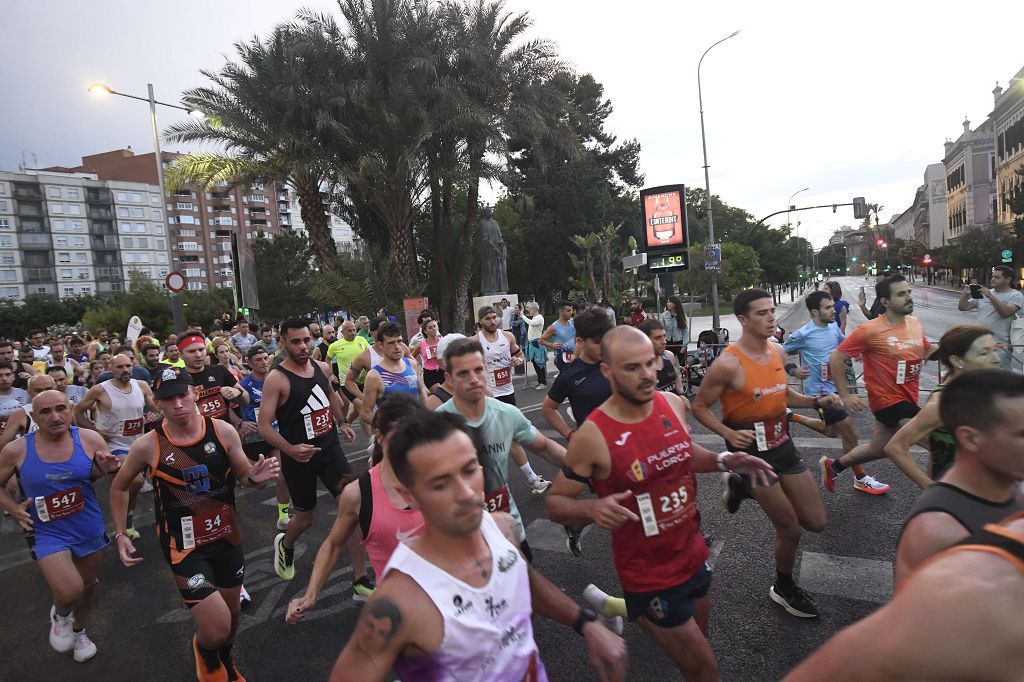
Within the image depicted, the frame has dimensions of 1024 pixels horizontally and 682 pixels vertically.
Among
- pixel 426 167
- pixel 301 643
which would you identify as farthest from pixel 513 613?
pixel 426 167

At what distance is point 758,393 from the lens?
13.5 feet

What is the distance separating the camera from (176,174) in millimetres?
19547

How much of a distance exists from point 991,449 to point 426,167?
19370mm

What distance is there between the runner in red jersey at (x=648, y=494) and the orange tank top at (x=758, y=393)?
128cm

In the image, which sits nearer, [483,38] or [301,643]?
[301,643]

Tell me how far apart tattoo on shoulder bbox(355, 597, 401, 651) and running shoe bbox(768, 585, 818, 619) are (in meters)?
3.26

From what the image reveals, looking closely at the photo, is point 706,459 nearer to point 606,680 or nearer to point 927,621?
point 606,680

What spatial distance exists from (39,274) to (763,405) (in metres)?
108

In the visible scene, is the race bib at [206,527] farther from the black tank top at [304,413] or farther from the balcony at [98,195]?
the balcony at [98,195]

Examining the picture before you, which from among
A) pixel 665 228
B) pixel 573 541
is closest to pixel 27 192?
pixel 665 228

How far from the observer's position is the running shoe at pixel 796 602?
3.89m

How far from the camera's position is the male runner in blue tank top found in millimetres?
4246

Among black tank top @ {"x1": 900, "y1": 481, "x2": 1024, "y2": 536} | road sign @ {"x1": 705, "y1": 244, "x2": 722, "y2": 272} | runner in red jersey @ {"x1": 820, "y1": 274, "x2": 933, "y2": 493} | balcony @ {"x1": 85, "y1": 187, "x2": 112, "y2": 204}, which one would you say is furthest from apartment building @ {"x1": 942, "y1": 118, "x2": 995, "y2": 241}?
balcony @ {"x1": 85, "y1": 187, "x2": 112, "y2": 204}

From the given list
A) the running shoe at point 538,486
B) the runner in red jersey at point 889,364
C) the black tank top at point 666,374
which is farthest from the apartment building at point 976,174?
the running shoe at point 538,486
